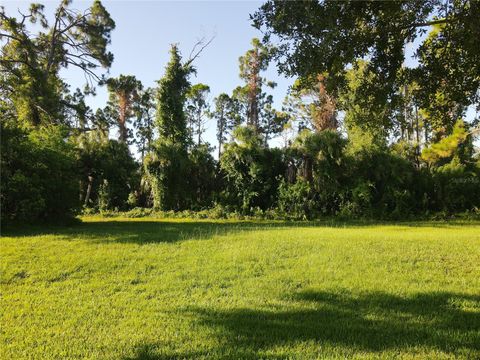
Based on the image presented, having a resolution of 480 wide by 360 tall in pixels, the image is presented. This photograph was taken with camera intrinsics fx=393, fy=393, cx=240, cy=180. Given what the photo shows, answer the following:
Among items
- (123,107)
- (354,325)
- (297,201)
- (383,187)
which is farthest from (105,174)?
(123,107)

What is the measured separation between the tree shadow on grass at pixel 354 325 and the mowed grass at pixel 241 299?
0.02m

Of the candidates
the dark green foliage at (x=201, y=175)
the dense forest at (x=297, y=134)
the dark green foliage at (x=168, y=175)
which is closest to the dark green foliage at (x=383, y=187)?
the dense forest at (x=297, y=134)

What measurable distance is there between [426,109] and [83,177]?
1818cm

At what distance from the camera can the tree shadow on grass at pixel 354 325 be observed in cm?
377

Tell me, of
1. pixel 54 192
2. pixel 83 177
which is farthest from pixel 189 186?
pixel 54 192

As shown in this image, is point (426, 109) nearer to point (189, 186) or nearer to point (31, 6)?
point (189, 186)

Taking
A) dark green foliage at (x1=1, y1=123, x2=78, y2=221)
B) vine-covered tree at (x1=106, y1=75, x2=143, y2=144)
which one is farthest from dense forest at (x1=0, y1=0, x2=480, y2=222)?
vine-covered tree at (x1=106, y1=75, x2=143, y2=144)

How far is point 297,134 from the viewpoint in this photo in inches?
811

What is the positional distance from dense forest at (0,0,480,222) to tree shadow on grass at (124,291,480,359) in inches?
96.8

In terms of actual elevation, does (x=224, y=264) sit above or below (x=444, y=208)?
below

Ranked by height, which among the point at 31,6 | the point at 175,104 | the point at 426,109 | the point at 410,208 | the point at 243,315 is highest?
the point at 31,6

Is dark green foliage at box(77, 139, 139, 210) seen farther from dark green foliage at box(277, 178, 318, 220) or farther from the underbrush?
dark green foliage at box(277, 178, 318, 220)

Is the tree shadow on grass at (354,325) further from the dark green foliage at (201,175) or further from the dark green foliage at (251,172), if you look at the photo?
the dark green foliage at (201,175)

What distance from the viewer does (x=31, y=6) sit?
24203mm
